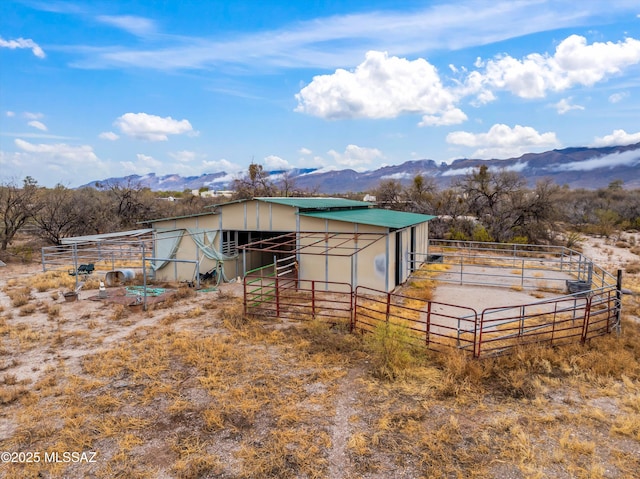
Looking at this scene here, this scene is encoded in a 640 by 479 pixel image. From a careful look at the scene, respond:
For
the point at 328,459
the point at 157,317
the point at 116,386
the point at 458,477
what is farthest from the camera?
the point at 157,317

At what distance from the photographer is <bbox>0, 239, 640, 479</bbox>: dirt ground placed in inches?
210

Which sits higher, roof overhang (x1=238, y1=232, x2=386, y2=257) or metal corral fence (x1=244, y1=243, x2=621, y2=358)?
roof overhang (x1=238, y1=232, x2=386, y2=257)

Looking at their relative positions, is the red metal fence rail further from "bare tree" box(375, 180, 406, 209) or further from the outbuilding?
"bare tree" box(375, 180, 406, 209)

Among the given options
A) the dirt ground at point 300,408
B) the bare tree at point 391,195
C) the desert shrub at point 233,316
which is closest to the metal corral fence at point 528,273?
the dirt ground at point 300,408

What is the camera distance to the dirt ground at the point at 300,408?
5328 millimetres


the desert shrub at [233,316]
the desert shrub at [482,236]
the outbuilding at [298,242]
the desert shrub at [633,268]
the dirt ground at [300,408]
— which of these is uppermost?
the outbuilding at [298,242]

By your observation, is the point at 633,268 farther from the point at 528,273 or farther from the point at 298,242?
the point at 298,242

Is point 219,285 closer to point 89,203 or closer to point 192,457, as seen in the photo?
point 192,457

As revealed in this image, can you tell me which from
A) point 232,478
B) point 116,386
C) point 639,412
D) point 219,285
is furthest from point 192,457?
point 219,285

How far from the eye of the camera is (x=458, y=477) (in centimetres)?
503

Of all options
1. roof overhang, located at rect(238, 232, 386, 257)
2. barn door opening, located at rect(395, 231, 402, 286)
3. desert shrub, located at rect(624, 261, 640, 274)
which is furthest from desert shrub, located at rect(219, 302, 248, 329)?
desert shrub, located at rect(624, 261, 640, 274)

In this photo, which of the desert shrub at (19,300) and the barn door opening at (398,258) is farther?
the barn door opening at (398,258)

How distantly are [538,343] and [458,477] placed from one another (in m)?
4.83

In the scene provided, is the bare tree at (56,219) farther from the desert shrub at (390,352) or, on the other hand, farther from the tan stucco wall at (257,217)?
the desert shrub at (390,352)
